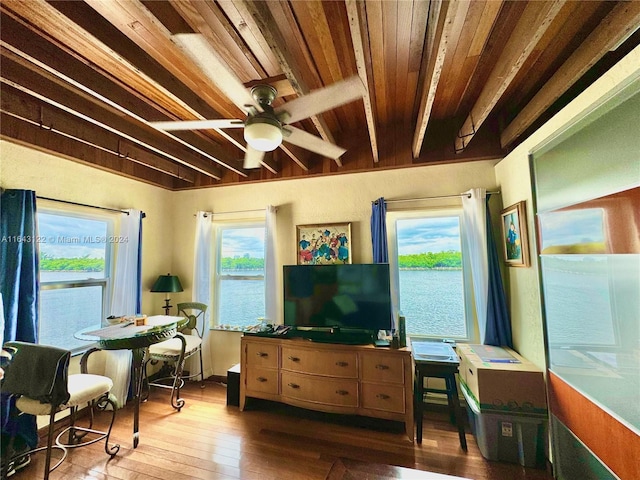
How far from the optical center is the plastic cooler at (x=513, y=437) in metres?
1.93

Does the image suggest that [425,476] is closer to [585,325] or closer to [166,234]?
[585,325]

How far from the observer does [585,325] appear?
1.58 meters

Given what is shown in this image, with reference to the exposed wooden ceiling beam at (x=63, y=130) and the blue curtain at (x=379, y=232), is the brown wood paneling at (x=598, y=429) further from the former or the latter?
the exposed wooden ceiling beam at (x=63, y=130)

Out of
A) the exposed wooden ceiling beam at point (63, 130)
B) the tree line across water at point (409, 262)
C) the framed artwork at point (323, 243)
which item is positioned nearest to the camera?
the exposed wooden ceiling beam at point (63, 130)

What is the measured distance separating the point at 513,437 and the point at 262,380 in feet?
6.87

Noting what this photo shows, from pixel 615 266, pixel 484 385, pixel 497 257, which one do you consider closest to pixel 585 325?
pixel 615 266

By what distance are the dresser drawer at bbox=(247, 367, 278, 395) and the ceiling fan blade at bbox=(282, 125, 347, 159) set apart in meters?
2.09

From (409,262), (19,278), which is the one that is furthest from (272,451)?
(19,278)

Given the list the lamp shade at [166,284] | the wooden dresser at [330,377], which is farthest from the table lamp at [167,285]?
the wooden dresser at [330,377]

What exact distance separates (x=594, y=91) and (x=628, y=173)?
53cm

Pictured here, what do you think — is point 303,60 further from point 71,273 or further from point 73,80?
point 71,273

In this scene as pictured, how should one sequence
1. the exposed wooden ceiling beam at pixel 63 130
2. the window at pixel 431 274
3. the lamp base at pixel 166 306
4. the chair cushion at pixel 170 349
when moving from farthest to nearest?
the lamp base at pixel 166 306 → the chair cushion at pixel 170 349 → the window at pixel 431 274 → the exposed wooden ceiling beam at pixel 63 130

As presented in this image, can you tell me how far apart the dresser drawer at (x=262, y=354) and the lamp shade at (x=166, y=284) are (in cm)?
131

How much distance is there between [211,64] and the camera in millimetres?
1179
